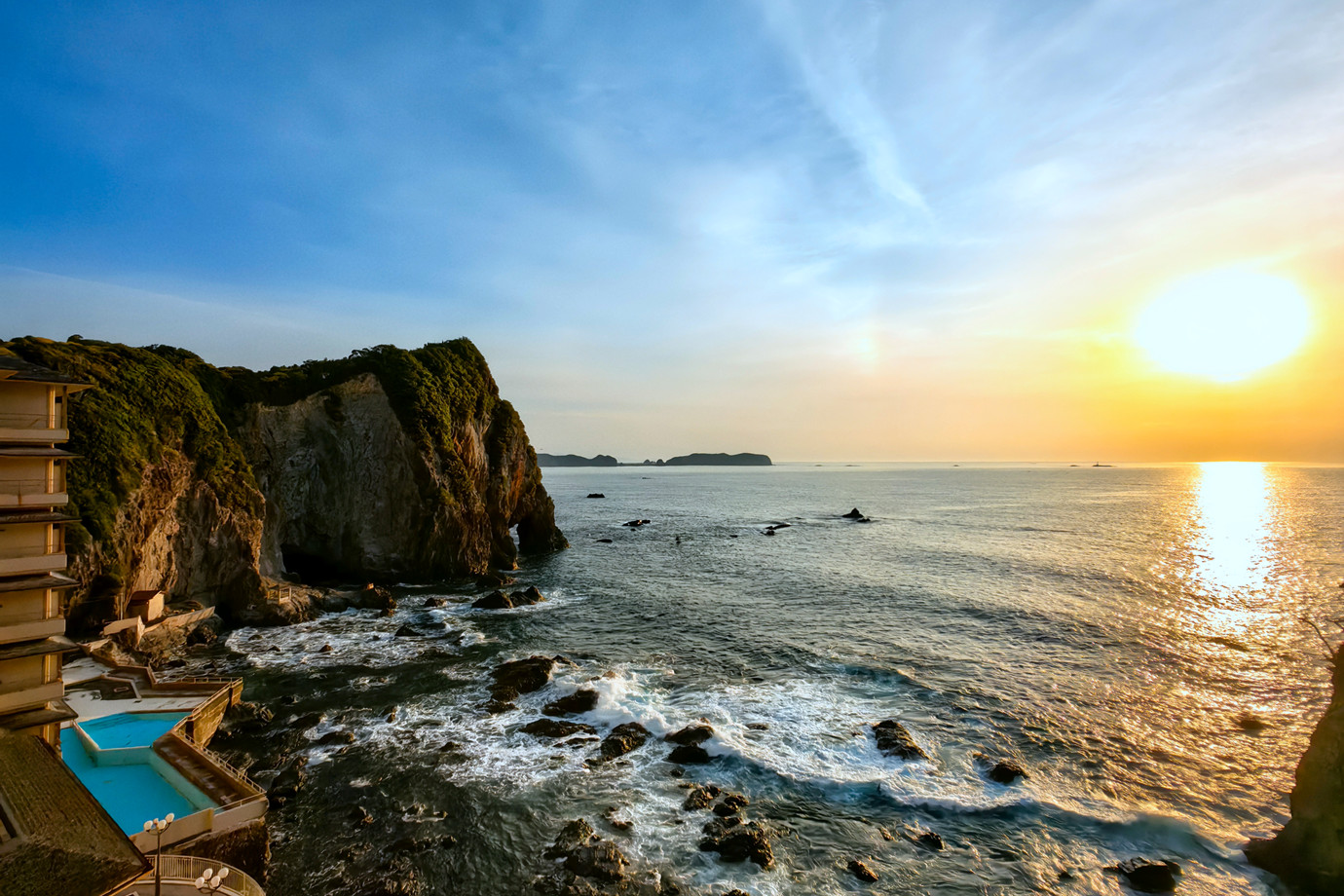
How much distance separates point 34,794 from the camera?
44.9 feet

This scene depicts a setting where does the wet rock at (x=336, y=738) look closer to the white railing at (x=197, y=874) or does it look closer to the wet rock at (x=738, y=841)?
the white railing at (x=197, y=874)

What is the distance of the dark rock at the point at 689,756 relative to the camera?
75.9 ft

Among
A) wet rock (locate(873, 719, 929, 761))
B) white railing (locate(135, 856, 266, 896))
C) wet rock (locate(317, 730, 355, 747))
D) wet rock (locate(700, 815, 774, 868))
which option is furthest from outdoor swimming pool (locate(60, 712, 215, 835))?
wet rock (locate(873, 719, 929, 761))

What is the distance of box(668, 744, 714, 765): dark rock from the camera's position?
23125 mm

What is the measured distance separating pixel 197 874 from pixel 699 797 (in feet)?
46.5

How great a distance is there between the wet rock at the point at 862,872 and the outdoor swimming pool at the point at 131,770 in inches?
735

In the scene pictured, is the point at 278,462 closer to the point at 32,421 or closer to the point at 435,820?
the point at 32,421

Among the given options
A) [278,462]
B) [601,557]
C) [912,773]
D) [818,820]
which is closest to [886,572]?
[601,557]

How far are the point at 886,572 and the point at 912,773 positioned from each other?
37.2 m

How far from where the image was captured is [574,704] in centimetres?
2759

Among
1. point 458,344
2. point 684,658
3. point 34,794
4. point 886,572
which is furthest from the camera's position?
point 458,344

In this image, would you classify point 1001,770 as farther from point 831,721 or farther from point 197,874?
point 197,874

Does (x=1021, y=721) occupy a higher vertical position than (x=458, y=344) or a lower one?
lower

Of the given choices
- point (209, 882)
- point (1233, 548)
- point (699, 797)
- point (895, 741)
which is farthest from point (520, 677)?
point (1233, 548)
